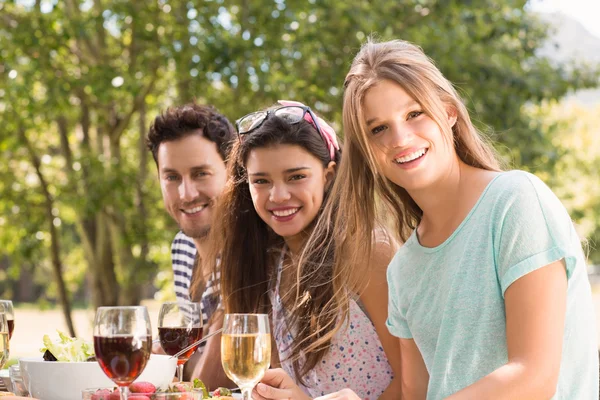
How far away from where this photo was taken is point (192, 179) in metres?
4.22

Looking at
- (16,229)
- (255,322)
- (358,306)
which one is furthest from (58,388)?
(16,229)

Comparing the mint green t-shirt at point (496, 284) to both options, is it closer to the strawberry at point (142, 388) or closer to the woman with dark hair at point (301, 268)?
the woman with dark hair at point (301, 268)

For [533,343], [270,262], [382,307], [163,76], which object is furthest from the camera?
[163,76]

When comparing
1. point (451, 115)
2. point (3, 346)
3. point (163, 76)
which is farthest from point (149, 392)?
point (163, 76)

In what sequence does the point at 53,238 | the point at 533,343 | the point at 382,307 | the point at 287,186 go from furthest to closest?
the point at 53,238, the point at 287,186, the point at 382,307, the point at 533,343

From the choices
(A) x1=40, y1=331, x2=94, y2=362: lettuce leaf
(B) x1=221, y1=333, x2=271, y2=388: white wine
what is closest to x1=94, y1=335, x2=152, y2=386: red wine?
(B) x1=221, y1=333, x2=271, y2=388: white wine

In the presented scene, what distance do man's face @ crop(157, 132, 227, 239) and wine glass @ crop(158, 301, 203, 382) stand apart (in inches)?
60.3

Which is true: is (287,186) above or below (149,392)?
above

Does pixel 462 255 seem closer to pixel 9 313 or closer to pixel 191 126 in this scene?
pixel 9 313

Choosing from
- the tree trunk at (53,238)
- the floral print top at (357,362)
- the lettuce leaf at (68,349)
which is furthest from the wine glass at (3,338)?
the tree trunk at (53,238)

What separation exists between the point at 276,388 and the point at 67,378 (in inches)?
24.8

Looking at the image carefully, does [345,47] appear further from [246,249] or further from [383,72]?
[383,72]

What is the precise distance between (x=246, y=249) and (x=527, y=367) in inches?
63.0

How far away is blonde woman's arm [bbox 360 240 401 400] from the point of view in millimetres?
3057
